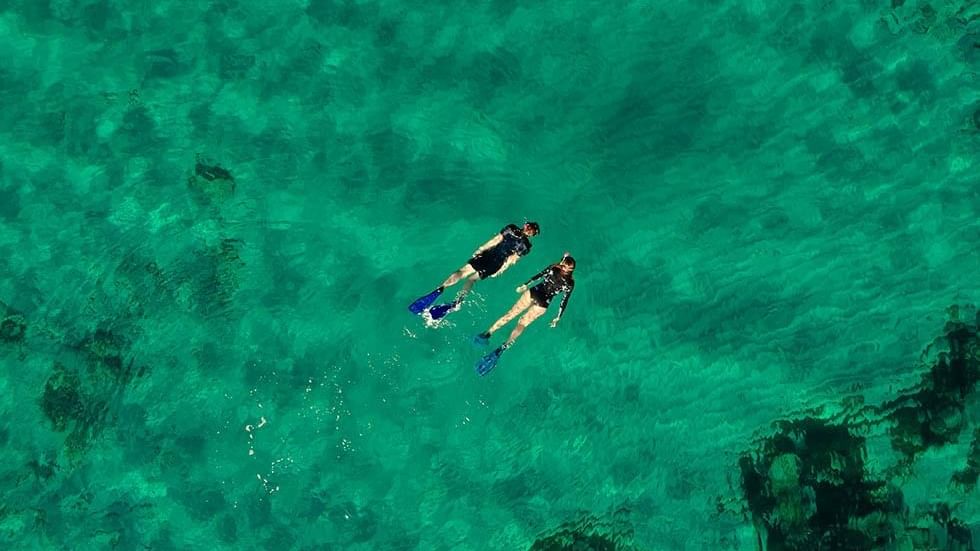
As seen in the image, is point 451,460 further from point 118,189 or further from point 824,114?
point 824,114

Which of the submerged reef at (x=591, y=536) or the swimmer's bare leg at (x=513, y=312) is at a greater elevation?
the swimmer's bare leg at (x=513, y=312)

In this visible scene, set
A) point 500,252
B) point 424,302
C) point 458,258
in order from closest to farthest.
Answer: point 500,252 → point 424,302 → point 458,258

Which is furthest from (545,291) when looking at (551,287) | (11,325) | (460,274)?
(11,325)

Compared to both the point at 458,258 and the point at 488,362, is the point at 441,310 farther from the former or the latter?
the point at 488,362

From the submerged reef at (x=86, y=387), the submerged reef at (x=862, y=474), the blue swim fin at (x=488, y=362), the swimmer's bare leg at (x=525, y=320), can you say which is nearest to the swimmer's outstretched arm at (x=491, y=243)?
the swimmer's bare leg at (x=525, y=320)

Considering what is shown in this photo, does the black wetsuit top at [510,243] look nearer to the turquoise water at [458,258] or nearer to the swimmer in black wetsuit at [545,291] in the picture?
the swimmer in black wetsuit at [545,291]

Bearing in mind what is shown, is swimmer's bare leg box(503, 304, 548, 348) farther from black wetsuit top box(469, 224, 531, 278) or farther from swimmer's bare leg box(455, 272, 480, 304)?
swimmer's bare leg box(455, 272, 480, 304)
